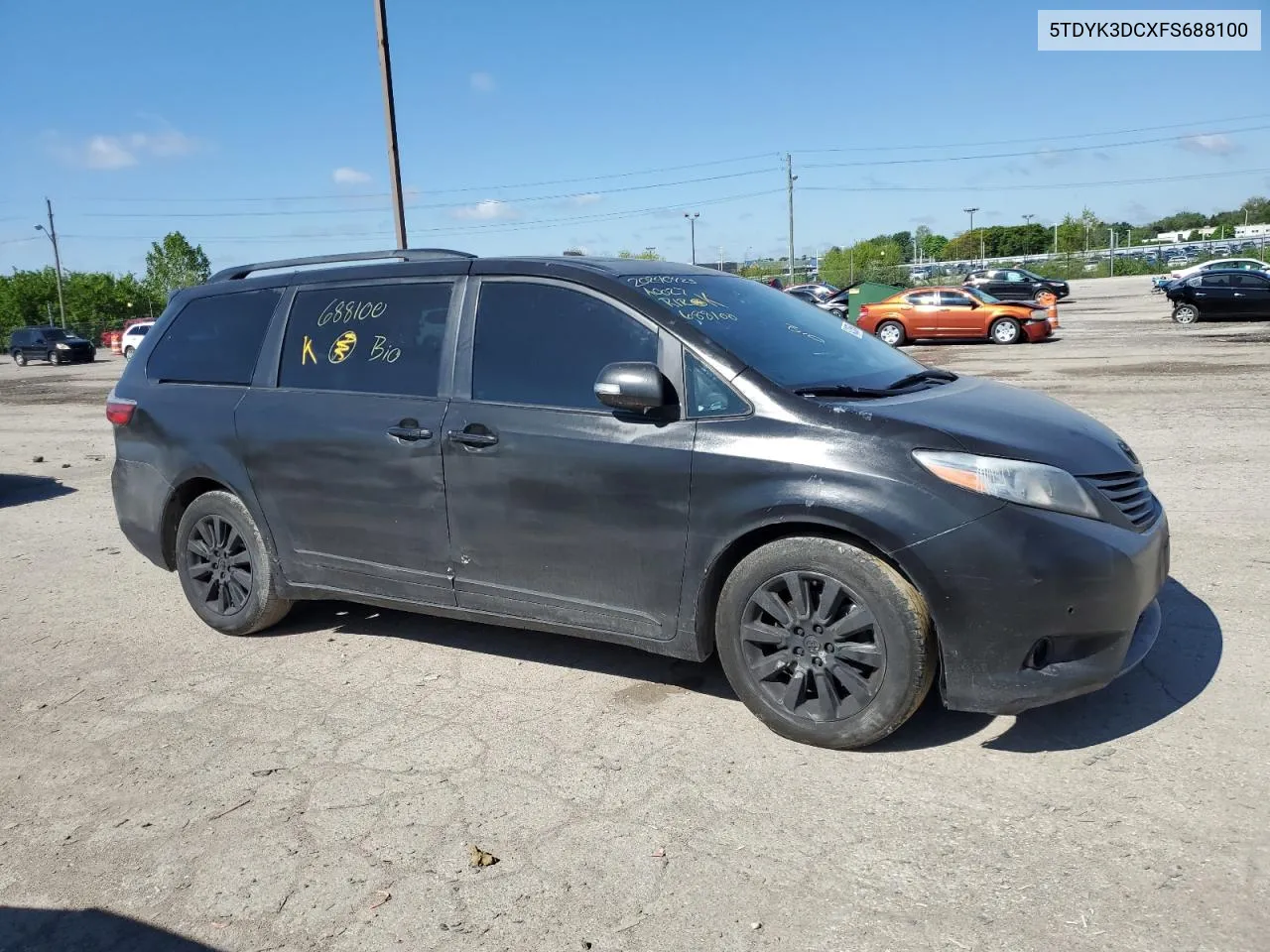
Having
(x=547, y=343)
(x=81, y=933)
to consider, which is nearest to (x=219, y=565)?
(x=547, y=343)

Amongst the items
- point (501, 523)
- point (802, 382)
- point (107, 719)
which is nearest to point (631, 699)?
point (501, 523)

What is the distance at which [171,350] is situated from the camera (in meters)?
5.55

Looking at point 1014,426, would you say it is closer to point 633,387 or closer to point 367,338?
point 633,387

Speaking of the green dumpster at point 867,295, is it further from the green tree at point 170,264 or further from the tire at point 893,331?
the green tree at point 170,264

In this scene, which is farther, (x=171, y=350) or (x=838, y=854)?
(x=171, y=350)

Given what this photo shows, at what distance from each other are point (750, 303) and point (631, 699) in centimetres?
184

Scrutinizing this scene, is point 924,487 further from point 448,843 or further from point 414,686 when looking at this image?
point 414,686

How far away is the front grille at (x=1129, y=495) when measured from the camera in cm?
358

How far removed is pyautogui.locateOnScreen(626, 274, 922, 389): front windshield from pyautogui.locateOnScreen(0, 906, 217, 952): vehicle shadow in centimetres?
268

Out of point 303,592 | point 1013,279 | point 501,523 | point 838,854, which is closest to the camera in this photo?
point 838,854

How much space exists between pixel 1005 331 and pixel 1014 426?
24134 millimetres

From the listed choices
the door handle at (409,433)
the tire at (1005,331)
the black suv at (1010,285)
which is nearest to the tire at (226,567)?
the door handle at (409,433)

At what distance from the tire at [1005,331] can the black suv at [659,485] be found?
74.8 feet

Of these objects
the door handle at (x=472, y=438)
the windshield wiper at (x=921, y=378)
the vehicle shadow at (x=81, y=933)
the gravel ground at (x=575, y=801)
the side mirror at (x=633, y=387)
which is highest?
the side mirror at (x=633, y=387)
